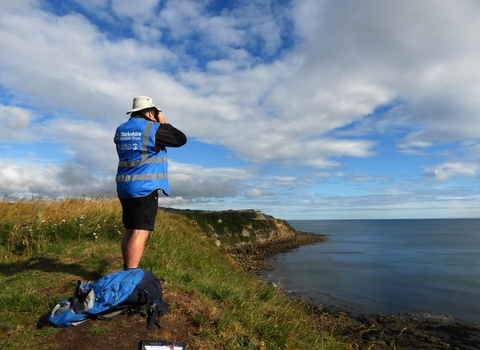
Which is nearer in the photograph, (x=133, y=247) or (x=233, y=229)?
(x=133, y=247)

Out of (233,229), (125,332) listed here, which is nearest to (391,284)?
(125,332)

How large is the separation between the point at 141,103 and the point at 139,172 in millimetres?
1080

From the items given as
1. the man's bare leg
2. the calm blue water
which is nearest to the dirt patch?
the man's bare leg

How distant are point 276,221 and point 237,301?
65385 millimetres

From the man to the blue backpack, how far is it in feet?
2.20

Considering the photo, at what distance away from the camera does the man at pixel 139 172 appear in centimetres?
448

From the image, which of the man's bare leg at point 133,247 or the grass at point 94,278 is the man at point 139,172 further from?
the grass at point 94,278

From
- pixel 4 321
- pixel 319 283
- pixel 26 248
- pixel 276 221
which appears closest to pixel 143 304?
pixel 4 321

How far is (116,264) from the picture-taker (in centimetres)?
616

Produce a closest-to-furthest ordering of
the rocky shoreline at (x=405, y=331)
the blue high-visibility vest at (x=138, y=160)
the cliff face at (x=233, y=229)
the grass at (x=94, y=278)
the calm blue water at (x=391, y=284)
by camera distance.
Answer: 1. the grass at (x=94, y=278)
2. the blue high-visibility vest at (x=138, y=160)
3. the rocky shoreline at (x=405, y=331)
4. the calm blue water at (x=391, y=284)
5. the cliff face at (x=233, y=229)

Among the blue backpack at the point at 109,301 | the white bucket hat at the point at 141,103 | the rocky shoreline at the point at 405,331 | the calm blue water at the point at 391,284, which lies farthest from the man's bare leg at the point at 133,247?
the rocky shoreline at the point at 405,331

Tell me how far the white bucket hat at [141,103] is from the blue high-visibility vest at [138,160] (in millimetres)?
214

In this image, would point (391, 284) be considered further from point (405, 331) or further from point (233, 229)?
point (233, 229)

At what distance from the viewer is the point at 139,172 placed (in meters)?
4.51
